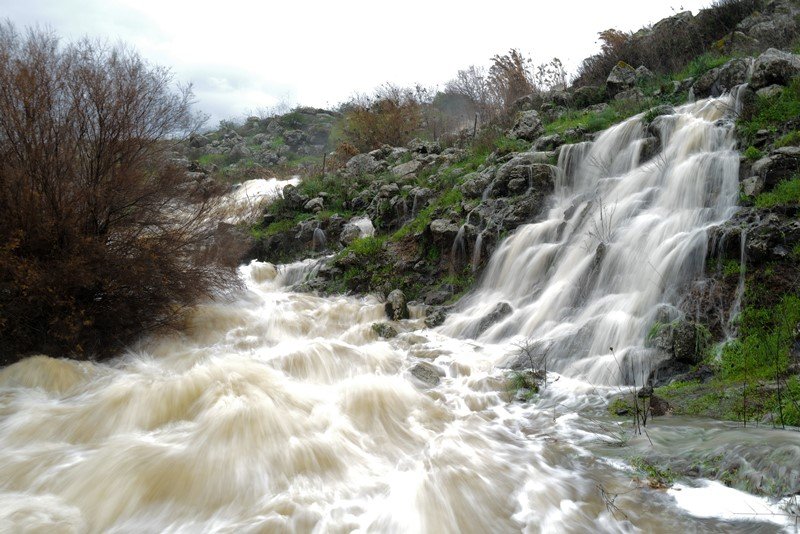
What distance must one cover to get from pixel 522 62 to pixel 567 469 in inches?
748

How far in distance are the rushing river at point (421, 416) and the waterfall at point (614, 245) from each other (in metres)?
A: 0.03

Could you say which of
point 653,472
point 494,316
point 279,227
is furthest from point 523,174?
point 279,227

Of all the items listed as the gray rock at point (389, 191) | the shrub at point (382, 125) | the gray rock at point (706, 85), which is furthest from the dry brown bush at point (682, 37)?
the shrub at point (382, 125)

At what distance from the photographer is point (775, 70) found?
8.78 m

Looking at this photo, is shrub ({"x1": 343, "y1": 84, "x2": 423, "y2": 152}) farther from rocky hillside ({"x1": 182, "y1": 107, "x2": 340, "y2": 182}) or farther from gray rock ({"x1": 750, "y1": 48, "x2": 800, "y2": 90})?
gray rock ({"x1": 750, "y1": 48, "x2": 800, "y2": 90})

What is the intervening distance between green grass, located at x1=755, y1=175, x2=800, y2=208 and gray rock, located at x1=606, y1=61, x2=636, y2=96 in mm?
8169

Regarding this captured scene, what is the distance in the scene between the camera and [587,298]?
765 cm

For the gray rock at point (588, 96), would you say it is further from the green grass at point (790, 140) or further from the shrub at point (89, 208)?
the shrub at point (89, 208)

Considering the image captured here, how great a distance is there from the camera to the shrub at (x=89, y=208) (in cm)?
668

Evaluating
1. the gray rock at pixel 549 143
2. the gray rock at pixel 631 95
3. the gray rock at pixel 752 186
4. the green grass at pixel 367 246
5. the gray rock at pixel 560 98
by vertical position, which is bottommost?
the gray rock at pixel 752 186

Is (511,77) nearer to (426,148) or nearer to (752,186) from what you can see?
(426,148)

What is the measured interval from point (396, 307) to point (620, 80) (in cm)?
959

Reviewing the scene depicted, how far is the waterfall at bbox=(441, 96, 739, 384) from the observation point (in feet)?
22.0

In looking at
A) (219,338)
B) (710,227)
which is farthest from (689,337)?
(219,338)
